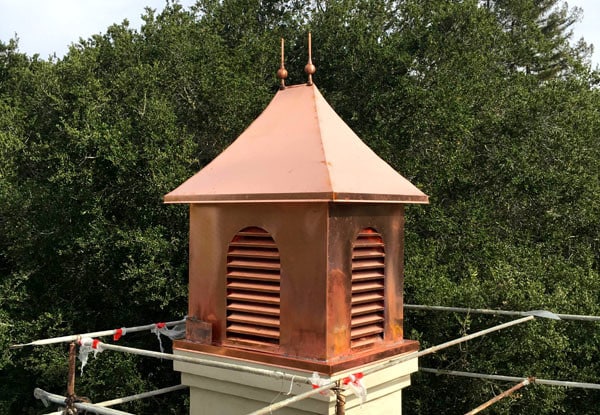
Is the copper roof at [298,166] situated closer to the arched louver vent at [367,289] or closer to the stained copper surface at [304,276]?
the stained copper surface at [304,276]

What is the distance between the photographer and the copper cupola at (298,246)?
13.5 feet

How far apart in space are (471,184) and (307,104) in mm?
9698

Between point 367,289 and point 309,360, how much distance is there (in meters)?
0.76

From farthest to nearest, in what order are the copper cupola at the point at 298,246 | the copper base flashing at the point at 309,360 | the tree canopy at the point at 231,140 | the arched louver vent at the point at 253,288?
1. the tree canopy at the point at 231,140
2. the arched louver vent at the point at 253,288
3. the copper cupola at the point at 298,246
4. the copper base flashing at the point at 309,360

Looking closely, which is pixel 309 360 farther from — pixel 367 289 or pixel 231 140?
pixel 231 140

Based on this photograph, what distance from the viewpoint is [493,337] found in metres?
9.59

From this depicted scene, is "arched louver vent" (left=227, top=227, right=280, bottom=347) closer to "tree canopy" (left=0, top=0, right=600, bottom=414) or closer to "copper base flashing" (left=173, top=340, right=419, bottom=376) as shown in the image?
"copper base flashing" (left=173, top=340, right=419, bottom=376)

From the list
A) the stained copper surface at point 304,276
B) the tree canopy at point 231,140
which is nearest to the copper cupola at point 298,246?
the stained copper surface at point 304,276

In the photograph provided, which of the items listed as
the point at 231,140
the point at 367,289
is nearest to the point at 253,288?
the point at 367,289

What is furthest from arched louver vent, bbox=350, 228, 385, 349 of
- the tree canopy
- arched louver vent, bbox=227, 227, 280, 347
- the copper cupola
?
the tree canopy

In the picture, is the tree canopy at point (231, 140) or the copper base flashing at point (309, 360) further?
the tree canopy at point (231, 140)

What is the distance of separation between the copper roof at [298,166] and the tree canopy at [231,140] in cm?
604

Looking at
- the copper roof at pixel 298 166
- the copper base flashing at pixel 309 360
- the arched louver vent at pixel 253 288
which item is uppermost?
the copper roof at pixel 298 166

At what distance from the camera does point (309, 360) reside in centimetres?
408
